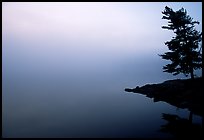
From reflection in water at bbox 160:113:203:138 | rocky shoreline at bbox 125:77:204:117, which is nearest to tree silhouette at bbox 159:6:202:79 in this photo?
rocky shoreline at bbox 125:77:204:117

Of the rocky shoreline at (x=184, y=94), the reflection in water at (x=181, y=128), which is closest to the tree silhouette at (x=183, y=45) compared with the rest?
the rocky shoreline at (x=184, y=94)

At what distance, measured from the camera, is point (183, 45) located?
98.5ft

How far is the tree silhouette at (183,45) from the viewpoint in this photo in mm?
29578

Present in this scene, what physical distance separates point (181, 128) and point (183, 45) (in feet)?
50.9

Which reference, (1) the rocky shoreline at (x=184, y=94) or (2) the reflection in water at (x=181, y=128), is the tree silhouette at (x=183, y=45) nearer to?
(1) the rocky shoreline at (x=184, y=94)

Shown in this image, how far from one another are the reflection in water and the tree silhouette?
10.0 m

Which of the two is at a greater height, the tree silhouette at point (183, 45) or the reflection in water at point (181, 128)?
the tree silhouette at point (183, 45)

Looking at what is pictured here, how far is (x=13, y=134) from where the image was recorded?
803 inches

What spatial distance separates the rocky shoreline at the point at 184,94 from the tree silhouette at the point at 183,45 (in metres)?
1.69

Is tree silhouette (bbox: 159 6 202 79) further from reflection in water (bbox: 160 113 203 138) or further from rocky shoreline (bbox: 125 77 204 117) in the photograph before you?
reflection in water (bbox: 160 113 203 138)

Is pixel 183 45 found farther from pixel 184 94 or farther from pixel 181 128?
pixel 181 128

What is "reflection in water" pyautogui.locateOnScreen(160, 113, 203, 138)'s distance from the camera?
15445 millimetres

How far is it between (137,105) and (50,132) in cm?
1528

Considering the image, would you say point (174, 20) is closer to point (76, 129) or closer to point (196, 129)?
point (196, 129)
